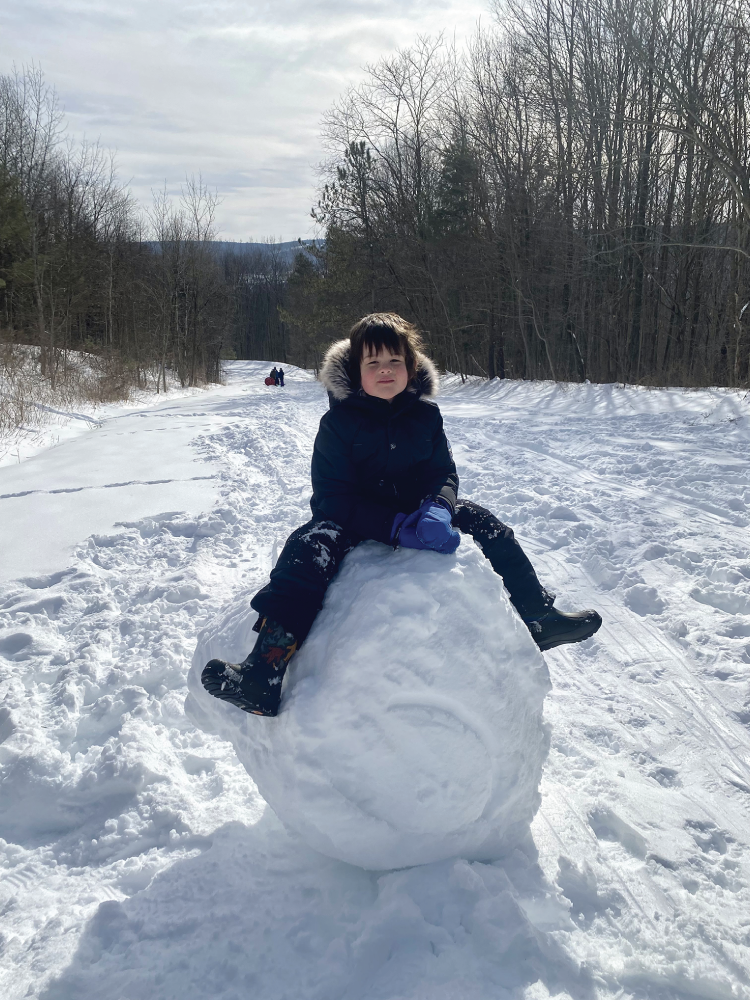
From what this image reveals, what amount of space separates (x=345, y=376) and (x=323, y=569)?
874mm

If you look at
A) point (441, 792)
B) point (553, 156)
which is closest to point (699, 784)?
point (441, 792)

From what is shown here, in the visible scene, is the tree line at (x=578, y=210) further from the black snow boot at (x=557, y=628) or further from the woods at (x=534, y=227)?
the black snow boot at (x=557, y=628)

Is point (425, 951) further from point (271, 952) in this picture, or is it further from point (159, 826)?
point (159, 826)

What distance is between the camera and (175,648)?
3459 millimetres

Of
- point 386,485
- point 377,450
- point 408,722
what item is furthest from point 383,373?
point 408,722

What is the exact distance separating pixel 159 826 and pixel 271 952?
71cm

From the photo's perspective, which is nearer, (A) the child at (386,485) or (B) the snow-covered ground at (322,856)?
(B) the snow-covered ground at (322,856)

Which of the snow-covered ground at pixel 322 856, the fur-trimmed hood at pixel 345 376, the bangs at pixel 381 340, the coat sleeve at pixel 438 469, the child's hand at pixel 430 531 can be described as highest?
the bangs at pixel 381 340

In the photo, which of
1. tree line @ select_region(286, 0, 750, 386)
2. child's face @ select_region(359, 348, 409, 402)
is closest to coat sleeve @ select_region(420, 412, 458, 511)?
child's face @ select_region(359, 348, 409, 402)

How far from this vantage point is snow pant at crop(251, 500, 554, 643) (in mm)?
2004

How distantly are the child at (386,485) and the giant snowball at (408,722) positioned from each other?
0.16 meters

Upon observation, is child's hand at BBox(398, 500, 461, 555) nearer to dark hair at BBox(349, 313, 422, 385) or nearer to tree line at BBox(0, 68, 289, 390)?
dark hair at BBox(349, 313, 422, 385)

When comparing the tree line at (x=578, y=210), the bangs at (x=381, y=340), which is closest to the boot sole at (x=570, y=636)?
the bangs at (x=381, y=340)

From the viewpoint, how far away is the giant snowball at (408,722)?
5.97 feet
